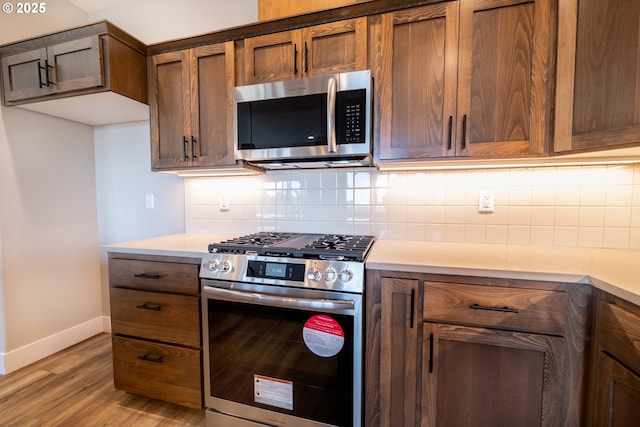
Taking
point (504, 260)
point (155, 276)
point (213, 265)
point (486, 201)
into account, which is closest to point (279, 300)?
point (213, 265)

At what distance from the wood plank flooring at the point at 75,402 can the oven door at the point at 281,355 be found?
370 millimetres

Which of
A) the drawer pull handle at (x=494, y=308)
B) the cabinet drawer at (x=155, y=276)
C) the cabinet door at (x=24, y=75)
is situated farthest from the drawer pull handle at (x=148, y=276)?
the drawer pull handle at (x=494, y=308)

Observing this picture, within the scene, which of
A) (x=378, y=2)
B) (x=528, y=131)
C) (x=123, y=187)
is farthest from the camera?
(x=123, y=187)

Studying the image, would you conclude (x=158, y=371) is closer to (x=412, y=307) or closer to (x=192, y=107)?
(x=412, y=307)

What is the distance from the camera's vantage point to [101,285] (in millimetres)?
2525

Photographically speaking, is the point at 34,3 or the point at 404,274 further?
the point at 34,3

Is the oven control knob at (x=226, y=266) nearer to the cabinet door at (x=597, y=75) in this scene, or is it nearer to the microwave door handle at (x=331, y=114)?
the microwave door handle at (x=331, y=114)

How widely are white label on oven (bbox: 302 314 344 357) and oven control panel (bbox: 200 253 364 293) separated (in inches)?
6.1

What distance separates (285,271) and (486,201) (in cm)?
122

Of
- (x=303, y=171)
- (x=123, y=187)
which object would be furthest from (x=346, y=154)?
(x=123, y=187)

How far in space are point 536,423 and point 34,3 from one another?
3.78 metres

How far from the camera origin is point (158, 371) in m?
1.54

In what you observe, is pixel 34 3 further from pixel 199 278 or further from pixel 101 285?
pixel 199 278

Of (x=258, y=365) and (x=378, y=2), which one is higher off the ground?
(x=378, y=2)
